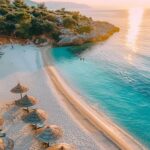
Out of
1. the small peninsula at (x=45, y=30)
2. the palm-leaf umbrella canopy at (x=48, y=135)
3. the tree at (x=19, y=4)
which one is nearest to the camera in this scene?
the palm-leaf umbrella canopy at (x=48, y=135)

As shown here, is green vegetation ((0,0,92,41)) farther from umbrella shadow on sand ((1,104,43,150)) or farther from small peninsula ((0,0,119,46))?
umbrella shadow on sand ((1,104,43,150))

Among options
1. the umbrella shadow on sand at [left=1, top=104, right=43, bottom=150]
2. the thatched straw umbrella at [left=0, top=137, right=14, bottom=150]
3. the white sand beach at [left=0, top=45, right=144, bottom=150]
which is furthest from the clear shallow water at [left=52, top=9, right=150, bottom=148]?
the thatched straw umbrella at [left=0, top=137, right=14, bottom=150]

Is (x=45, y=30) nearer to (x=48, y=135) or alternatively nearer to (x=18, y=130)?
(x=18, y=130)

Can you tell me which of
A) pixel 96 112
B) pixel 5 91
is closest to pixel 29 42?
pixel 5 91

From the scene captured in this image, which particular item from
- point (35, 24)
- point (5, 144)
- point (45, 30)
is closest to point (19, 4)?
point (35, 24)

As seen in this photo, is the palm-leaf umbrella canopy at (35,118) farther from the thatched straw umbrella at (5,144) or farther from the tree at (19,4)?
the tree at (19,4)

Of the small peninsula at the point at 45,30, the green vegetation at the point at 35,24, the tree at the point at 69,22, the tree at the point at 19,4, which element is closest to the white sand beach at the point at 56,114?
the small peninsula at the point at 45,30

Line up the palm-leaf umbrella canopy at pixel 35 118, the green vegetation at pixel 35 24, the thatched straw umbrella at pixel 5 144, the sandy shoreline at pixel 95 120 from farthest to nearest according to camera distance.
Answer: the green vegetation at pixel 35 24 < the sandy shoreline at pixel 95 120 < the palm-leaf umbrella canopy at pixel 35 118 < the thatched straw umbrella at pixel 5 144
